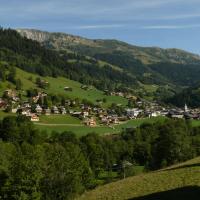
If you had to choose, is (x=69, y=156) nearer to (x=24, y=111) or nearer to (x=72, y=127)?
(x=72, y=127)

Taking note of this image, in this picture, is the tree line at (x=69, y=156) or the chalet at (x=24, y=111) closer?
the tree line at (x=69, y=156)

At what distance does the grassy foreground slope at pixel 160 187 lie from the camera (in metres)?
33.8

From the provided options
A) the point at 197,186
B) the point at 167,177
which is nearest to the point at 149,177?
the point at 167,177

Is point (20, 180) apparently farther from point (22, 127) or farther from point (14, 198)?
point (22, 127)

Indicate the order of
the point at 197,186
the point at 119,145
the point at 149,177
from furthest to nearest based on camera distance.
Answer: the point at 119,145, the point at 149,177, the point at 197,186

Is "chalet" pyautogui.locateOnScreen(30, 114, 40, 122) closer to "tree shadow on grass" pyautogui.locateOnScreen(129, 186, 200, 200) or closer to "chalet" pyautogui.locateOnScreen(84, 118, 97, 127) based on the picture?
"chalet" pyautogui.locateOnScreen(84, 118, 97, 127)

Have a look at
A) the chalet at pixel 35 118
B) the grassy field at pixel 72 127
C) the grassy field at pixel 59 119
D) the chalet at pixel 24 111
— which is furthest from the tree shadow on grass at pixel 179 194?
the chalet at pixel 24 111

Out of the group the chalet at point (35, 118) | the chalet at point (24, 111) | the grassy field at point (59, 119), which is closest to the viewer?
the chalet at point (35, 118)

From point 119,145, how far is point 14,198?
7344 cm

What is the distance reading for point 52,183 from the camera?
200 feet

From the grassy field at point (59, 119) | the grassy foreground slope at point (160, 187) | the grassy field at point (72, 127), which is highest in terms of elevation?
the grassy foreground slope at point (160, 187)

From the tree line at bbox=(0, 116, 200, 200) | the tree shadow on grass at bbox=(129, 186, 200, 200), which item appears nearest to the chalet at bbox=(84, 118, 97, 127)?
the tree line at bbox=(0, 116, 200, 200)

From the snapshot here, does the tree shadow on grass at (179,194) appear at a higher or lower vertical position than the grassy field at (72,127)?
higher

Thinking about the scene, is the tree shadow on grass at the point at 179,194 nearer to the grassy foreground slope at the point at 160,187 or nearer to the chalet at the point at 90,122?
the grassy foreground slope at the point at 160,187
